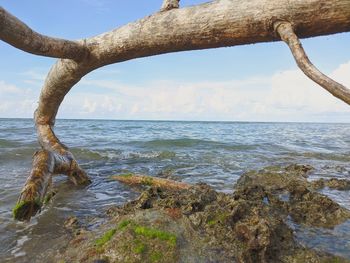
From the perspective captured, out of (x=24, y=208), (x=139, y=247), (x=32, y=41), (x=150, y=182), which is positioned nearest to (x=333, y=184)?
(x=150, y=182)

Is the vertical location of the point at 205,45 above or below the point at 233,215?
above

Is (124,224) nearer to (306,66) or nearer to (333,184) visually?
(306,66)

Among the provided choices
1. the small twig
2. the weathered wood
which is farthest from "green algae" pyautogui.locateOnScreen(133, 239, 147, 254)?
the weathered wood

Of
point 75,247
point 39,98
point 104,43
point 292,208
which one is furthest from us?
point 39,98

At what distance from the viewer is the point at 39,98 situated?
6445 millimetres

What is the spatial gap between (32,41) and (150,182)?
3936mm

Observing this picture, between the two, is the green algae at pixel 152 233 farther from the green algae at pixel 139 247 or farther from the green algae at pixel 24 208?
the green algae at pixel 24 208

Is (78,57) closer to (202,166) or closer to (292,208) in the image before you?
(292,208)

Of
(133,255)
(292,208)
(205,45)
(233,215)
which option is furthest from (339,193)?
(133,255)

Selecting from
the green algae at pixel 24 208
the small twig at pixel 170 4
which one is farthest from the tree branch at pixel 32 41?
the green algae at pixel 24 208

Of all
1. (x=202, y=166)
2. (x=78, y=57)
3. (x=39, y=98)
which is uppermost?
(x=78, y=57)

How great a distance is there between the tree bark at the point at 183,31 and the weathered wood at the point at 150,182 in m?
2.29

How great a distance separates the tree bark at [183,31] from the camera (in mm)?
2947

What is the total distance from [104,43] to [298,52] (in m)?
2.39
